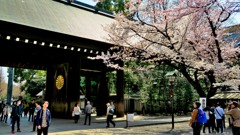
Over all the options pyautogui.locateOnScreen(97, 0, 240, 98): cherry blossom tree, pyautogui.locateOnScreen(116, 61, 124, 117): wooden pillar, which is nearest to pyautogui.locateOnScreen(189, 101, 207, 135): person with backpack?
pyautogui.locateOnScreen(97, 0, 240, 98): cherry blossom tree

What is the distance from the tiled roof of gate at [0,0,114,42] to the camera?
45.8ft

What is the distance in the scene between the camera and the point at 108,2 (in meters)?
32.3

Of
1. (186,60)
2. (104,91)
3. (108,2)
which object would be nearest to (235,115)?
(186,60)

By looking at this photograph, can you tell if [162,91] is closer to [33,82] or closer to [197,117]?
[197,117]

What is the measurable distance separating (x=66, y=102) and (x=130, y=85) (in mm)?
13043

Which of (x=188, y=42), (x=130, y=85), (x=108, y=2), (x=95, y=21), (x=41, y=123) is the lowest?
(x=41, y=123)

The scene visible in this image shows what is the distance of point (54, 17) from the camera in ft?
54.2

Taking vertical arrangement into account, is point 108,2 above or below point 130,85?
above

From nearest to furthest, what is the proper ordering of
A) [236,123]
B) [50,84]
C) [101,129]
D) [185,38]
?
[236,123]
[101,129]
[185,38]
[50,84]

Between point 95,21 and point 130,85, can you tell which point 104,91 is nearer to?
point 95,21

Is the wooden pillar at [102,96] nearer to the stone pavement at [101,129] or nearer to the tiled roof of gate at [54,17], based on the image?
the tiled roof of gate at [54,17]

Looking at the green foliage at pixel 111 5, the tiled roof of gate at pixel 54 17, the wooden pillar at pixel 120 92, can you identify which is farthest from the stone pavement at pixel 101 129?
the green foliage at pixel 111 5

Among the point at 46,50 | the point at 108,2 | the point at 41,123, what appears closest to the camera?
the point at 41,123

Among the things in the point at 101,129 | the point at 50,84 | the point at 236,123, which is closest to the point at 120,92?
the point at 50,84
